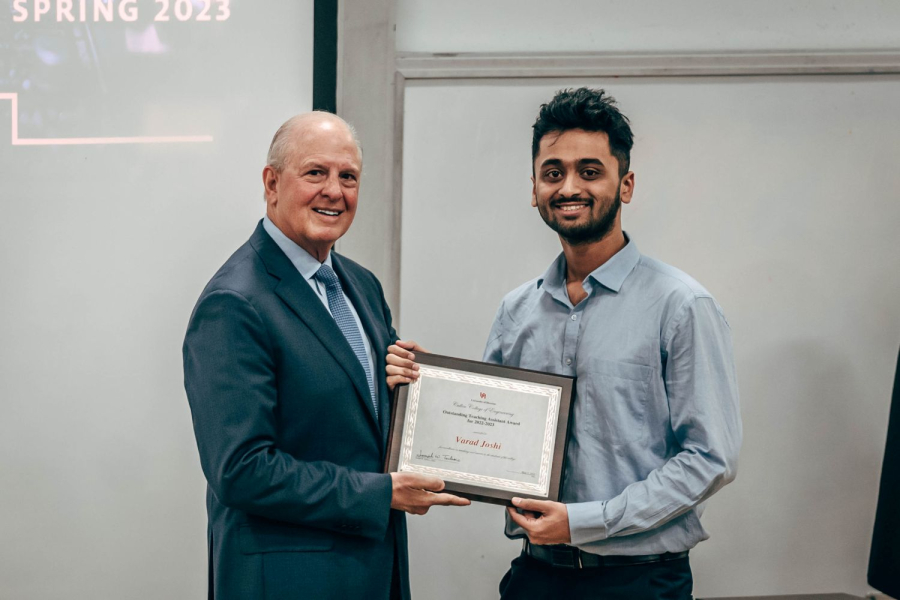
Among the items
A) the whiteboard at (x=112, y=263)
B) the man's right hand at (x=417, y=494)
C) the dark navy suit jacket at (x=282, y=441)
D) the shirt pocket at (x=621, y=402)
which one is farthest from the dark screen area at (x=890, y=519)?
the whiteboard at (x=112, y=263)

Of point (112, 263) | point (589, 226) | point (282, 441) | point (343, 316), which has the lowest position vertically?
point (282, 441)

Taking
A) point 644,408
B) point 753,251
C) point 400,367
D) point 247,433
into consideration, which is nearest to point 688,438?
point 644,408

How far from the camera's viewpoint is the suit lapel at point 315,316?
1.41m

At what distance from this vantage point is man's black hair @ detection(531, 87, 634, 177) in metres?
1.54

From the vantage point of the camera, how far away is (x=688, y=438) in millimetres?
1476

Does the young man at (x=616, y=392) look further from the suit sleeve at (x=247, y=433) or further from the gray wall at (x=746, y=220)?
the gray wall at (x=746, y=220)

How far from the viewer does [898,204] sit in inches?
88.6

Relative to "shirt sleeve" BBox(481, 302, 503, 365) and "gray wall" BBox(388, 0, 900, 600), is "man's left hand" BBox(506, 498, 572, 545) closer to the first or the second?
"shirt sleeve" BBox(481, 302, 503, 365)

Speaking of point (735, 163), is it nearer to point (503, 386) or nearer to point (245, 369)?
point (503, 386)

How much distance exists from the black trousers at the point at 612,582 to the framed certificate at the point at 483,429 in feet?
0.67

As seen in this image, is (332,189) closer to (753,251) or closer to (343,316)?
(343,316)

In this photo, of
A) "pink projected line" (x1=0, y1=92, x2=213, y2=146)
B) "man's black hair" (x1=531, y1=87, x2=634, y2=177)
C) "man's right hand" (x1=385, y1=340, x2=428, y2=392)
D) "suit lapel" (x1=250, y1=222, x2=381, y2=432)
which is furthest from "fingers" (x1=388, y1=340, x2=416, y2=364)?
"pink projected line" (x1=0, y1=92, x2=213, y2=146)

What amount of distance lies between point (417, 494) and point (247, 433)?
373 millimetres

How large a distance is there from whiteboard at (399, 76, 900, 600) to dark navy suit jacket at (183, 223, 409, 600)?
89 centimetres
